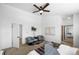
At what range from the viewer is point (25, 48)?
5.33 ft

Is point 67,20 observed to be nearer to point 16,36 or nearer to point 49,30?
point 49,30

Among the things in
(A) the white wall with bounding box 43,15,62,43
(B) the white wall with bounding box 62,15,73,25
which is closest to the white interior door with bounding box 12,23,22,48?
(A) the white wall with bounding box 43,15,62,43

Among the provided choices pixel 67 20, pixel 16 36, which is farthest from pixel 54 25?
pixel 16 36

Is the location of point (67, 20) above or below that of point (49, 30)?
above

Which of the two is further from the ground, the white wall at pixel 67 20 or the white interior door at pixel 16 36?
the white wall at pixel 67 20

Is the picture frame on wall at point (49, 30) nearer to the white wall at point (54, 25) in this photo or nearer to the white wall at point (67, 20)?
the white wall at point (54, 25)

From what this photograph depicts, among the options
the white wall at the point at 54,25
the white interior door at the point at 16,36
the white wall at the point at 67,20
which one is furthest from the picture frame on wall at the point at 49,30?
the white interior door at the point at 16,36

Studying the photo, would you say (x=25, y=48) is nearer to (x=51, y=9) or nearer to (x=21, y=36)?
(x=21, y=36)

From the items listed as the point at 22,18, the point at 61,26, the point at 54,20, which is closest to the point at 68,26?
the point at 61,26

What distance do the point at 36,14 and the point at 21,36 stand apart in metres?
0.47

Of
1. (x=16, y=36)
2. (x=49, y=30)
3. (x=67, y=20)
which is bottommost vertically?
(x=16, y=36)

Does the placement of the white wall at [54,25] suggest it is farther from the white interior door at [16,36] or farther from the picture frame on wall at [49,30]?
the white interior door at [16,36]

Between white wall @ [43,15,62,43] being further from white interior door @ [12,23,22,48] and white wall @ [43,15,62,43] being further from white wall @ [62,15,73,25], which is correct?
white interior door @ [12,23,22,48]

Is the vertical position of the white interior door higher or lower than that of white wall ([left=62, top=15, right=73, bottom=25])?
lower
